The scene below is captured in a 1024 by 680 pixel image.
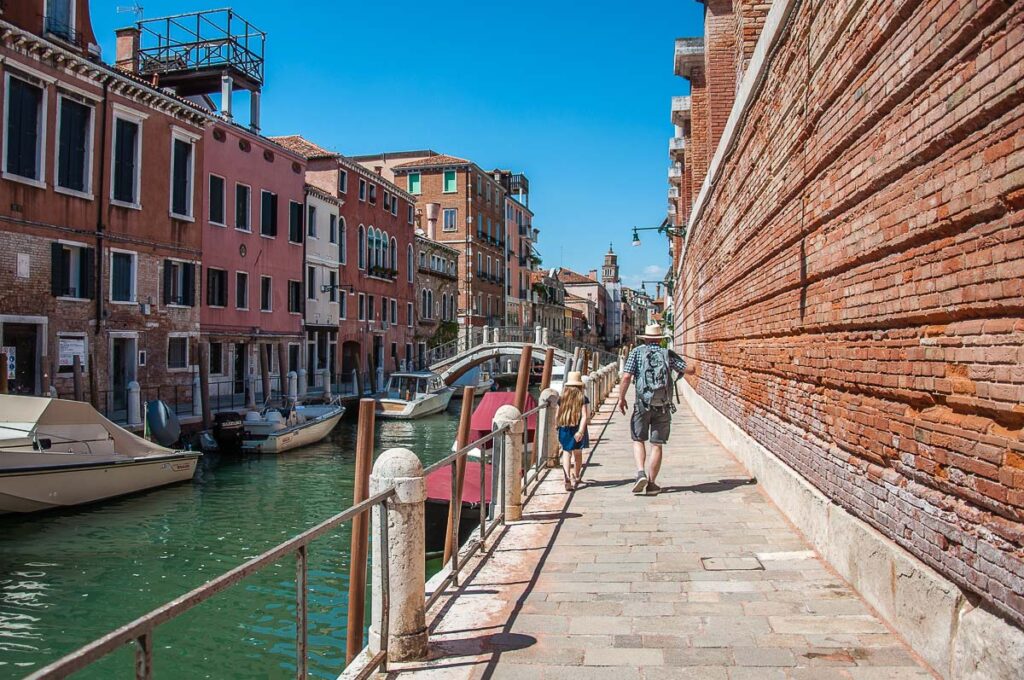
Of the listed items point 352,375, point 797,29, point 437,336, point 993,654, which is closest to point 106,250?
point 352,375

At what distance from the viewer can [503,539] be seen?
662 cm

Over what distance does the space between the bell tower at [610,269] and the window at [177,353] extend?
314 ft

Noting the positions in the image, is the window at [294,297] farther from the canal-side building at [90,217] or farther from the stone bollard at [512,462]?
the stone bollard at [512,462]

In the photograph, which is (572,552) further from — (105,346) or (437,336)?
(437,336)

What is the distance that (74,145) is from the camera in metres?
19.5

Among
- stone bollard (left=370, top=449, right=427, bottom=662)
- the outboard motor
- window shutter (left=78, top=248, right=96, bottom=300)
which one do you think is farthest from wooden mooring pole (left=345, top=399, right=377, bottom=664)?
window shutter (left=78, top=248, right=96, bottom=300)

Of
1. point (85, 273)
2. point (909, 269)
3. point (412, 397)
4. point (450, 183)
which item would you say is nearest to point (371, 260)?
point (412, 397)

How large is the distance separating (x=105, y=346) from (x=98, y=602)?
12.1 meters

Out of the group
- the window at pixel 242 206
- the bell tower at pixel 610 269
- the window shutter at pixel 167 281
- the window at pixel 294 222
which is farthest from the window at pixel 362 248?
the bell tower at pixel 610 269

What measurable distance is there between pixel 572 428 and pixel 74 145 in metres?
16.2

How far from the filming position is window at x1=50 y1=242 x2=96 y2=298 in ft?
62.2

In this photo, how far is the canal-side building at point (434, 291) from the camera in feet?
144

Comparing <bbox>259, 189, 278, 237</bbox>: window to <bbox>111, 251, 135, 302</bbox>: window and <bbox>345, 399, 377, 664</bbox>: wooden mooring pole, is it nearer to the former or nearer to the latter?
<bbox>111, 251, 135, 302</bbox>: window

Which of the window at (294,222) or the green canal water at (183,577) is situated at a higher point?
the window at (294,222)
